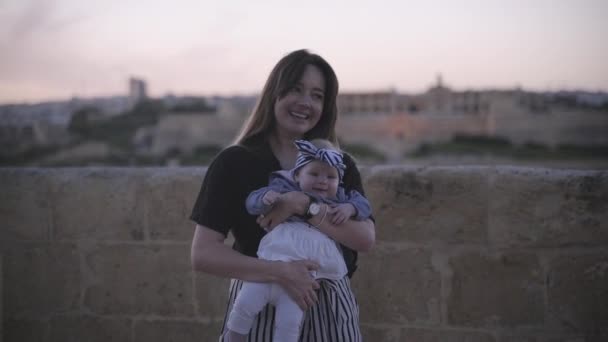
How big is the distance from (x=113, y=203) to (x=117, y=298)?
0.43 meters

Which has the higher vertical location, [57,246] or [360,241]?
[360,241]

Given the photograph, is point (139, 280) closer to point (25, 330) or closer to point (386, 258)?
point (25, 330)

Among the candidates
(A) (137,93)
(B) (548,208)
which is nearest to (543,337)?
(B) (548,208)

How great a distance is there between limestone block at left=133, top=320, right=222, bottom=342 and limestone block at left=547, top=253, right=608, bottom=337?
1396 mm

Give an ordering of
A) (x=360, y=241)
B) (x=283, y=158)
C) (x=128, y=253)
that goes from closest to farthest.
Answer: (x=360, y=241) → (x=283, y=158) → (x=128, y=253)

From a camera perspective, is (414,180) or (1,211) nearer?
(414,180)

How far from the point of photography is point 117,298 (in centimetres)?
255

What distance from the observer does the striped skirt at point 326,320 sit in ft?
4.87

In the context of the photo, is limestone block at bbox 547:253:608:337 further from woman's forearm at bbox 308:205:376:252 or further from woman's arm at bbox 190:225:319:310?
woman's arm at bbox 190:225:319:310

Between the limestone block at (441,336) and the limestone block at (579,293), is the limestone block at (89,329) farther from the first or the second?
the limestone block at (579,293)

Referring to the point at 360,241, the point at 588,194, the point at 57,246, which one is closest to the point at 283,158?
the point at 360,241

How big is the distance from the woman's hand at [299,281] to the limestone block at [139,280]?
1.16m

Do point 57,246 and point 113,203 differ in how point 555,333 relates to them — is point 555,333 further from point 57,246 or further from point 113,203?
point 57,246

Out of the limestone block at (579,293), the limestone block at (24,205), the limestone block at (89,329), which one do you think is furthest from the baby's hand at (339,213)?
the limestone block at (24,205)
